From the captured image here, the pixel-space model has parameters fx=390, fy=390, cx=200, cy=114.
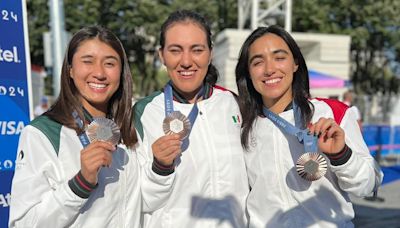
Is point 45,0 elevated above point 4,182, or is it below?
above

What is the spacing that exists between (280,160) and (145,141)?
0.79 m

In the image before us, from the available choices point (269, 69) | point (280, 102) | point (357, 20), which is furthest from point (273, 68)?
point (357, 20)

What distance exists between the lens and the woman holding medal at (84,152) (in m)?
1.76

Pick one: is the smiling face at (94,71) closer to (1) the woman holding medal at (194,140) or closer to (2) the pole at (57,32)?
(1) the woman holding medal at (194,140)

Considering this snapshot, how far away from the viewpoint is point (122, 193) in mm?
2035

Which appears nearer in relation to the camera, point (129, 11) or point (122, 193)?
point (122, 193)

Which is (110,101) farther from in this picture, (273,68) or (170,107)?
(273,68)

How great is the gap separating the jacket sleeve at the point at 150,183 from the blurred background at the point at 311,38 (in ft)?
24.5

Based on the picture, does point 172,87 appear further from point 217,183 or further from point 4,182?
point 4,182

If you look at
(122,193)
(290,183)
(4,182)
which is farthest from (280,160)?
(4,182)

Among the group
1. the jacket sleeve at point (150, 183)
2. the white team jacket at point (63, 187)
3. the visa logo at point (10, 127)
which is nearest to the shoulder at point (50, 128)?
the white team jacket at point (63, 187)

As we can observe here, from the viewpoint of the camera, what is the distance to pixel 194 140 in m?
2.29

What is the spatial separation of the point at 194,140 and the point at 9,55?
1.49 meters

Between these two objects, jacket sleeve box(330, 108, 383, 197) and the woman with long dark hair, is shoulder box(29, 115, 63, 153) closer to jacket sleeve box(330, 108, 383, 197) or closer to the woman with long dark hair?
the woman with long dark hair
